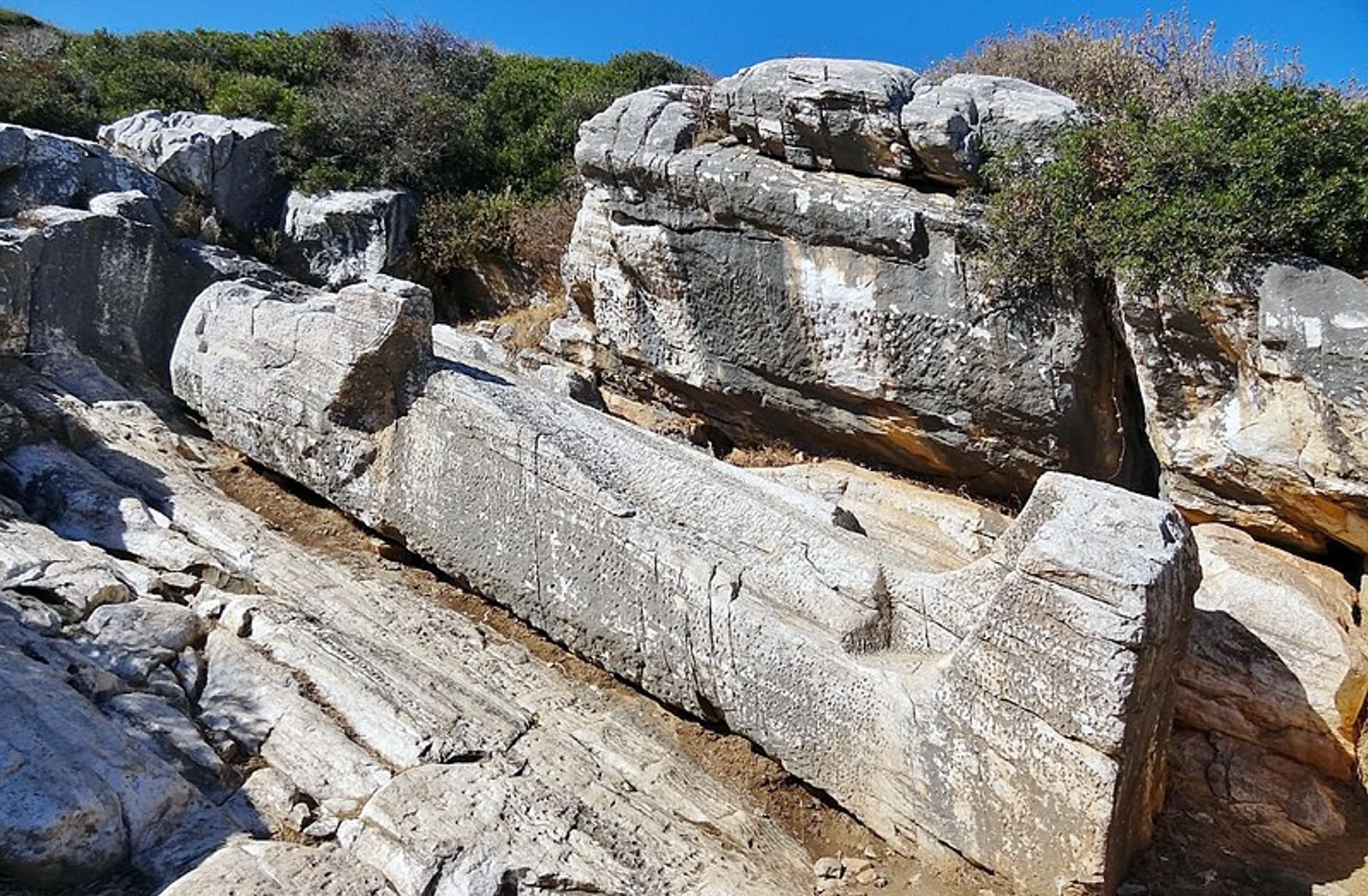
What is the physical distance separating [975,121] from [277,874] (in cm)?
580

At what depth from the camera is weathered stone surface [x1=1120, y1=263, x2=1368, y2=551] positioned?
484 cm

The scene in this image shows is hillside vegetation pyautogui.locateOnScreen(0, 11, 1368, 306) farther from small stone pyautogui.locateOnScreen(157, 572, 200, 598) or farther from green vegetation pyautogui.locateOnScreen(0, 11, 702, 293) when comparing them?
small stone pyautogui.locateOnScreen(157, 572, 200, 598)

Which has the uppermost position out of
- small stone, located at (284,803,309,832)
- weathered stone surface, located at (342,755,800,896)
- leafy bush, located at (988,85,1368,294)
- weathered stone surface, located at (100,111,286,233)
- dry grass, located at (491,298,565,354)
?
leafy bush, located at (988,85,1368,294)

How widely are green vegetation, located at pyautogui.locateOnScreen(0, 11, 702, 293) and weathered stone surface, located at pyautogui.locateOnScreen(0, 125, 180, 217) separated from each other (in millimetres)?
2146

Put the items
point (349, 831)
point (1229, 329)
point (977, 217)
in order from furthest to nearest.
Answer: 1. point (977, 217)
2. point (1229, 329)
3. point (349, 831)

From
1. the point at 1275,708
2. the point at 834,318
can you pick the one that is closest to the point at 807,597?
the point at 1275,708

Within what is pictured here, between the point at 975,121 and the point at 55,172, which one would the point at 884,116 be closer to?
the point at 975,121

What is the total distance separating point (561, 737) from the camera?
479cm

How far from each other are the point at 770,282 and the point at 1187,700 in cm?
395

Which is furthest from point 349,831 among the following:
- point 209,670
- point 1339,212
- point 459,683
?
point 1339,212

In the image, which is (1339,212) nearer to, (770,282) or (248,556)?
(770,282)

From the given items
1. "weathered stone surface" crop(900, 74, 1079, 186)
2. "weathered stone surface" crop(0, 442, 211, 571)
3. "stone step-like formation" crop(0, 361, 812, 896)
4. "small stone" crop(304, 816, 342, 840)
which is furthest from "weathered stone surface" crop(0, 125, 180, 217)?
"weathered stone surface" crop(900, 74, 1079, 186)

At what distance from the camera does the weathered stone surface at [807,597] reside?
3.78 metres

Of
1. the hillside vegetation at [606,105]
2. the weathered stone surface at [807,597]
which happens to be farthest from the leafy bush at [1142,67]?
the weathered stone surface at [807,597]
